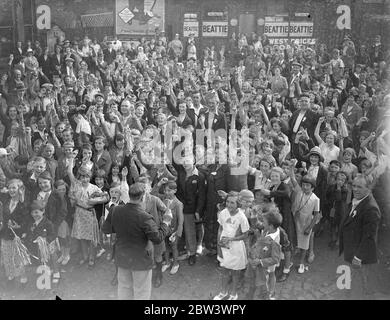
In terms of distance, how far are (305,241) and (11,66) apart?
7075mm

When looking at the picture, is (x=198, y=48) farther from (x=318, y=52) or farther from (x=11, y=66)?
(x=11, y=66)

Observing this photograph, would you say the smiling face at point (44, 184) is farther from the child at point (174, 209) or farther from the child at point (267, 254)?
the child at point (267, 254)

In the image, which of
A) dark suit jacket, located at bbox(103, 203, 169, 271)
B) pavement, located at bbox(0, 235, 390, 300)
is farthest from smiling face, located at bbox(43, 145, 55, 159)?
dark suit jacket, located at bbox(103, 203, 169, 271)

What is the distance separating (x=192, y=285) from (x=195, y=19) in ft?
25.5

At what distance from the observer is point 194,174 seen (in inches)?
205

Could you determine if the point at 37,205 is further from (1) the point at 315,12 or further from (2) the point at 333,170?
(1) the point at 315,12

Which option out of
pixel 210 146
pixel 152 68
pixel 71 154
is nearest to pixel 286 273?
pixel 210 146

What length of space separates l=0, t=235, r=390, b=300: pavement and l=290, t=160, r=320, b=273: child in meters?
0.26

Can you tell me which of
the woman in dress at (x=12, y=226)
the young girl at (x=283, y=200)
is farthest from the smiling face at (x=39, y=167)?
the young girl at (x=283, y=200)

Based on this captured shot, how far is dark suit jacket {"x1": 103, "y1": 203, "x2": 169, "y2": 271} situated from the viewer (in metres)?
3.76

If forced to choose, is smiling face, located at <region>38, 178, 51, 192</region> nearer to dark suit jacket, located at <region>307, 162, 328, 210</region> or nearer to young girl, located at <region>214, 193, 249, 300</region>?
young girl, located at <region>214, 193, 249, 300</region>

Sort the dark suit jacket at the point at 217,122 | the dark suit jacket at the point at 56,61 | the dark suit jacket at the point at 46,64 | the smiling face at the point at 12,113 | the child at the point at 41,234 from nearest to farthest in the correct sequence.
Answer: the child at the point at 41,234 < the smiling face at the point at 12,113 < the dark suit jacket at the point at 217,122 < the dark suit jacket at the point at 46,64 < the dark suit jacket at the point at 56,61

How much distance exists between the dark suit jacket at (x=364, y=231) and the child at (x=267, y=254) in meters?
0.84

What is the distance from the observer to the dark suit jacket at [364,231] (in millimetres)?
4330
